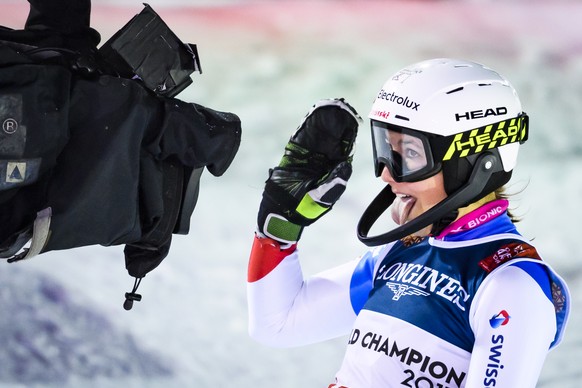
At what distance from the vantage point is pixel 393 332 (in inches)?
109

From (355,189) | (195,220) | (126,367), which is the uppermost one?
(355,189)

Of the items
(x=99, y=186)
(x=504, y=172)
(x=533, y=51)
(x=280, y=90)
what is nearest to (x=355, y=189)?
(x=280, y=90)

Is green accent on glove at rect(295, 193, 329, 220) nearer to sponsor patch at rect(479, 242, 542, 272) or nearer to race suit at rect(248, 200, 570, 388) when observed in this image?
race suit at rect(248, 200, 570, 388)

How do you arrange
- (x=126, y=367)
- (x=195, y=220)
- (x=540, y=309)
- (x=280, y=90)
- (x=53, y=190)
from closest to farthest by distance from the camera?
(x=53, y=190) < (x=540, y=309) < (x=126, y=367) < (x=195, y=220) < (x=280, y=90)

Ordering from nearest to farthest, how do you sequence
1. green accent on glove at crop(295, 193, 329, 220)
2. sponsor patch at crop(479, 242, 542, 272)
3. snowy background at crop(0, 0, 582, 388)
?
1. sponsor patch at crop(479, 242, 542, 272)
2. green accent on glove at crop(295, 193, 329, 220)
3. snowy background at crop(0, 0, 582, 388)

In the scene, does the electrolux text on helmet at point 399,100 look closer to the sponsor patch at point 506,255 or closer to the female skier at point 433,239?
the female skier at point 433,239

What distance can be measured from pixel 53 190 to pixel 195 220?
9.73ft

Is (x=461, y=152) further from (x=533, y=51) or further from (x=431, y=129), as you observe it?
(x=533, y=51)

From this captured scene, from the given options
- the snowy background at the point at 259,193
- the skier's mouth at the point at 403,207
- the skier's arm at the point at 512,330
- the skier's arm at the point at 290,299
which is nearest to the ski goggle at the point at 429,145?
the skier's mouth at the point at 403,207

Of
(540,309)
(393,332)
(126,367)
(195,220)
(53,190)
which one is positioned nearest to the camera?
(53,190)

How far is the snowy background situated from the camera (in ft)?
14.9

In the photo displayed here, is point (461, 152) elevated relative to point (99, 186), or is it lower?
elevated

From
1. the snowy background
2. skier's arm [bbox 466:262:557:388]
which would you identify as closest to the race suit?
skier's arm [bbox 466:262:557:388]

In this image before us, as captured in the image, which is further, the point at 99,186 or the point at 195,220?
the point at 195,220
